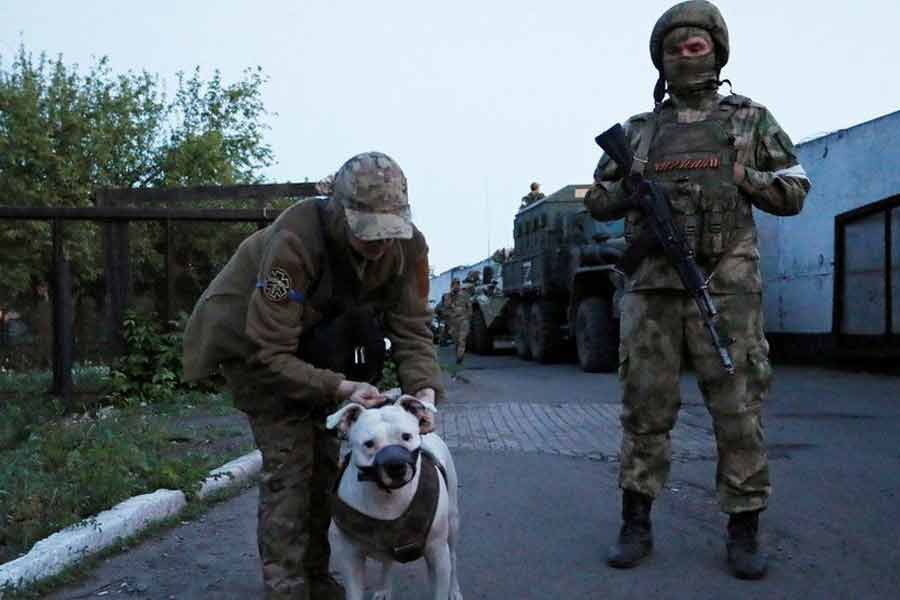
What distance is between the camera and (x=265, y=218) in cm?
1053

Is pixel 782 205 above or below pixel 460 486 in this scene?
above

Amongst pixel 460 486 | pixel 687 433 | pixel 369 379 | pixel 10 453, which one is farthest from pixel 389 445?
pixel 687 433

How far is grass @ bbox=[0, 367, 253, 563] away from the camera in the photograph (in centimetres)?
471

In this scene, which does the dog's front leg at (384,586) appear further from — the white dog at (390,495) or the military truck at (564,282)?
the military truck at (564,282)

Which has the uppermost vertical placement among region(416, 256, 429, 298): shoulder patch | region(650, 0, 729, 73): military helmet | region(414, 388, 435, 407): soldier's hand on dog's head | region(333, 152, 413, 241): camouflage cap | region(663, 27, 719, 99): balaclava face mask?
region(650, 0, 729, 73): military helmet

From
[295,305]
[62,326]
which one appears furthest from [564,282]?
[295,305]

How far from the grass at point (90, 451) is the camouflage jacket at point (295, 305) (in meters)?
1.55

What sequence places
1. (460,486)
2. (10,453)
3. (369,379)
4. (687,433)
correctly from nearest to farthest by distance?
(369,379)
(460,486)
(10,453)
(687,433)

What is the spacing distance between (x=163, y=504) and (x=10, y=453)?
2.39 m

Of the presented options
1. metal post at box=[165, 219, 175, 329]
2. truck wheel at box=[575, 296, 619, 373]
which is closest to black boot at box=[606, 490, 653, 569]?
metal post at box=[165, 219, 175, 329]

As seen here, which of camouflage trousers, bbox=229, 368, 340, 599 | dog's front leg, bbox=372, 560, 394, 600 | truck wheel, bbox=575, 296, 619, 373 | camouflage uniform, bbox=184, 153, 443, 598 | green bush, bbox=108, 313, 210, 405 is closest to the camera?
camouflage uniform, bbox=184, 153, 443, 598

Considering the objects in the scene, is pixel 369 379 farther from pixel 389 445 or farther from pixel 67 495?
pixel 67 495

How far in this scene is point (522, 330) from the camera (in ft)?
62.0

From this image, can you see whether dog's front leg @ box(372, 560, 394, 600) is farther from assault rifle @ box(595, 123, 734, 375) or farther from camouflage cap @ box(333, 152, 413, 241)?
assault rifle @ box(595, 123, 734, 375)
